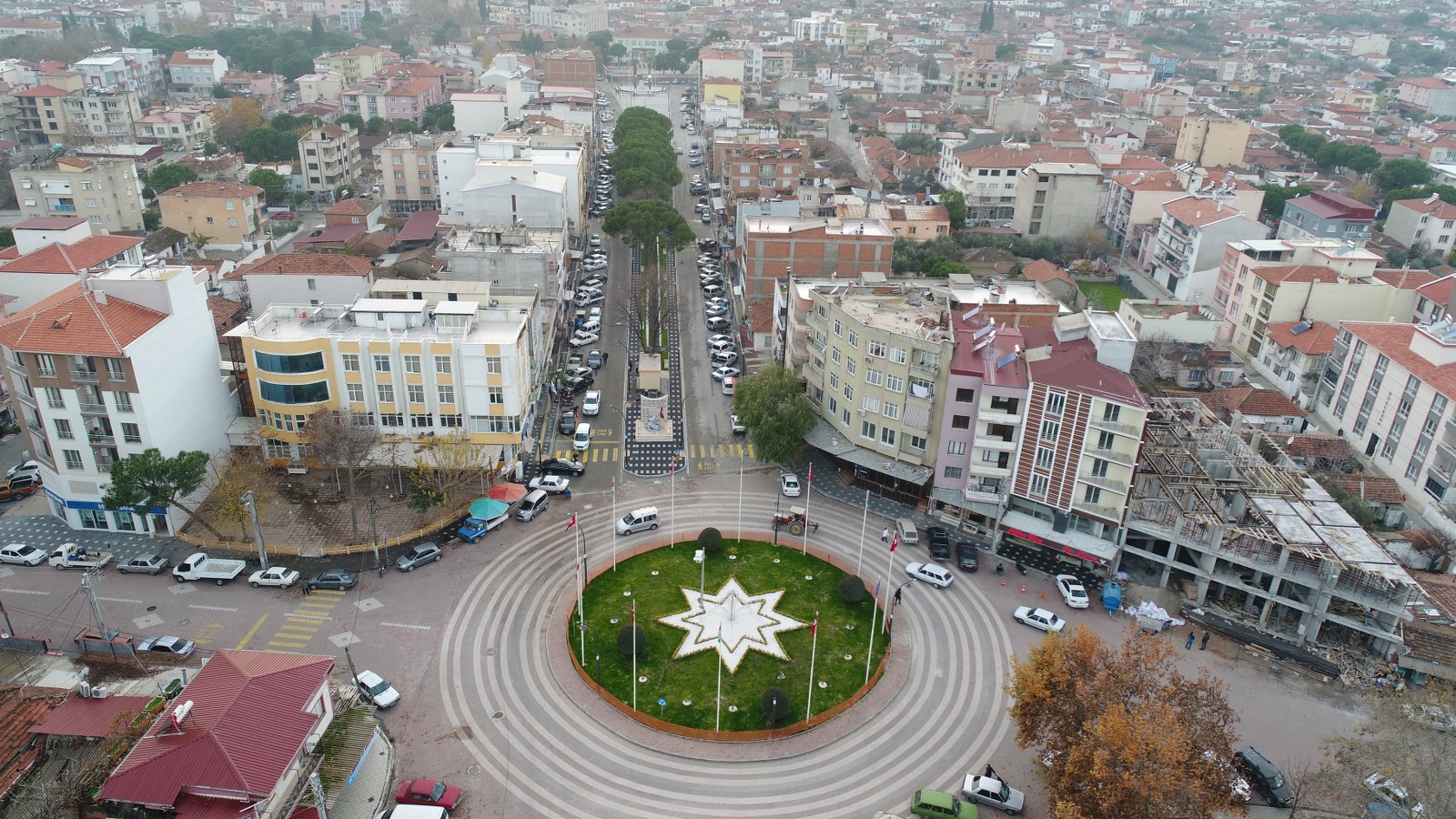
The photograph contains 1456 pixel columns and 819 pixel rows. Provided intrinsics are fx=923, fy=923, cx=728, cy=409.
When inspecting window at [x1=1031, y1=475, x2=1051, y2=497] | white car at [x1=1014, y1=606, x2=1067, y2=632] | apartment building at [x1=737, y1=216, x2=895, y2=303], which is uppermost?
apartment building at [x1=737, y1=216, x2=895, y2=303]

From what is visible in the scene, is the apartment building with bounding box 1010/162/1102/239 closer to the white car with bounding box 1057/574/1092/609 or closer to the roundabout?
the white car with bounding box 1057/574/1092/609

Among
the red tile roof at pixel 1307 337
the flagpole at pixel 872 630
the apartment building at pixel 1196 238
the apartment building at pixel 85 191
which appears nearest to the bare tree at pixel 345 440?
the flagpole at pixel 872 630

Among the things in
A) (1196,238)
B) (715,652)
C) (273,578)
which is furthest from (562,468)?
(1196,238)

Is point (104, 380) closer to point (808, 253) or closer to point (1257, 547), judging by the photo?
point (808, 253)

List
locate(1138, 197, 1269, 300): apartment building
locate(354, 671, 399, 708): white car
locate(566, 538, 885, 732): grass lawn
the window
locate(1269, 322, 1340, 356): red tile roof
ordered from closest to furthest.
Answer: locate(354, 671, 399, 708): white car, locate(566, 538, 885, 732): grass lawn, the window, locate(1269, 322, 1340, 356): red tile roof, locate(1138, 197, 1269, 300): apartment building

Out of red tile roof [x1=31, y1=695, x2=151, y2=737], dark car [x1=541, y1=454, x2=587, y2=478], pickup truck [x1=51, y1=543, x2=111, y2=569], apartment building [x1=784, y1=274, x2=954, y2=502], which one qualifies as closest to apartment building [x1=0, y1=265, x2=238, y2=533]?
pickup truck [x1=51, y1=543, x2=111, y2=569]
